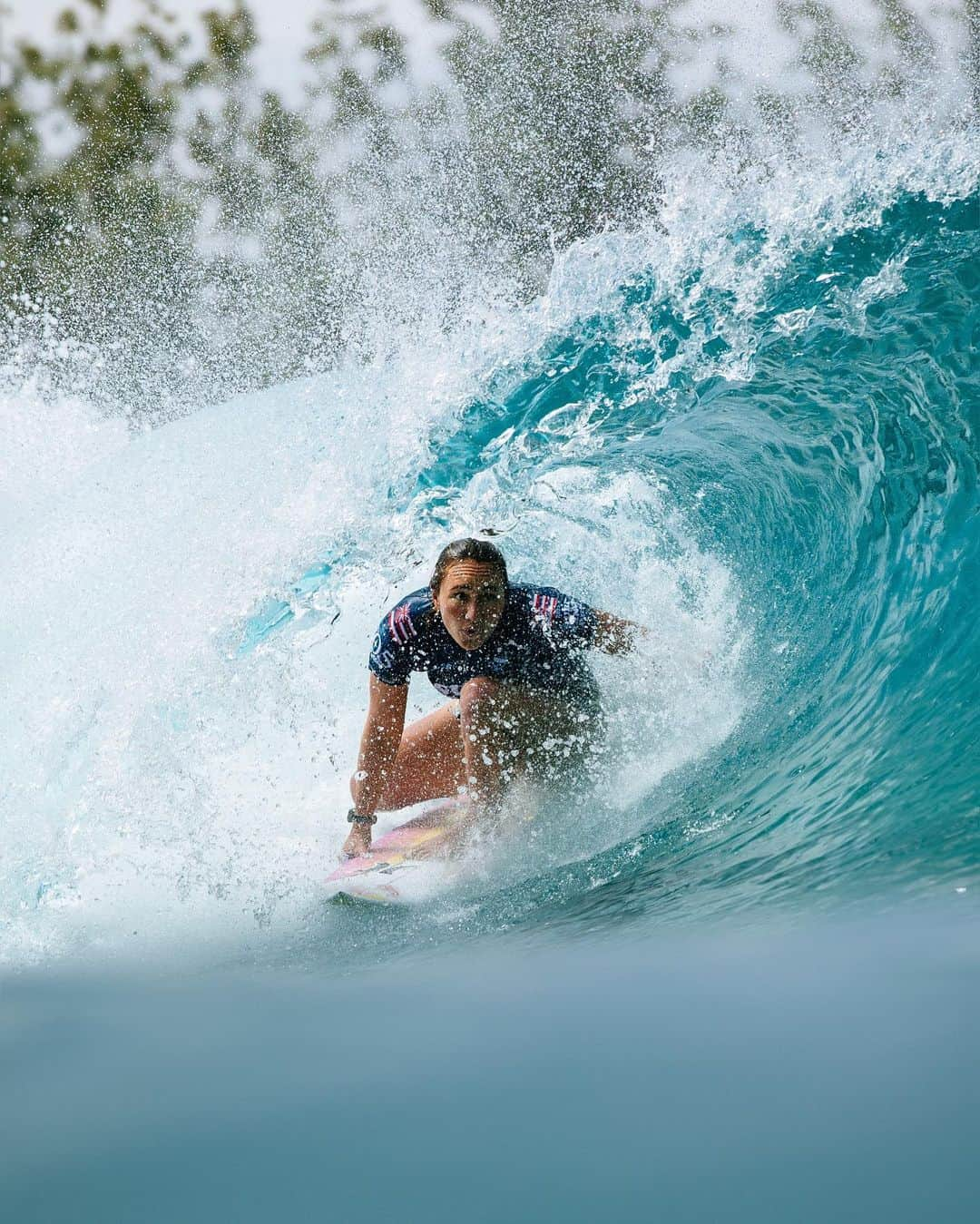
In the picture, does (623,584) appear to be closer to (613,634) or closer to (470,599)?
(613,634)

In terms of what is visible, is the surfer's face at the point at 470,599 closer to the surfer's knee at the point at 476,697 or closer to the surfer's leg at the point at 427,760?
the surfer's knee at the point at 476,697

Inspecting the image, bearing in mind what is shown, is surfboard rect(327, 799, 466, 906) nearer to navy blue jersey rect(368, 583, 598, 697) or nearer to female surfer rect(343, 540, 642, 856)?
female surfer rect(343, 540, 642, 856)

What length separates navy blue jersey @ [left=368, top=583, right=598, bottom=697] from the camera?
9.73 ft

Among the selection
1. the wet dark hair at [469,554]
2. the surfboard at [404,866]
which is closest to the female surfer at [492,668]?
the wet dark hair at [469,554]

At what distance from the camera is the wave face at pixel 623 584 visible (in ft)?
9.20

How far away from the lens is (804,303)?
152 inches

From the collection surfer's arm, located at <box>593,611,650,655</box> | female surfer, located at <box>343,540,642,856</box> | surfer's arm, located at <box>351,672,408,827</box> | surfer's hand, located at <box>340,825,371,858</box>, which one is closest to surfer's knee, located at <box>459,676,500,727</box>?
female surfer, located at <box>343,540,642,856</box>

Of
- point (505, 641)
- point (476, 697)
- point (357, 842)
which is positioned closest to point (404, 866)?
point (357, 842)

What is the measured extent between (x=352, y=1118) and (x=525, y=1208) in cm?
23

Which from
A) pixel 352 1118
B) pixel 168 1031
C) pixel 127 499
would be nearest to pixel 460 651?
pixel 168 1031

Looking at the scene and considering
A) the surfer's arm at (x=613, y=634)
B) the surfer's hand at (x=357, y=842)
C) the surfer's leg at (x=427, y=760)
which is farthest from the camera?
the surfer's leg at (x=427, y=760)

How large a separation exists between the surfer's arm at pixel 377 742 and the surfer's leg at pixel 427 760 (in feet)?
0.31

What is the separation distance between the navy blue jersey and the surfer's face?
0.37 ft

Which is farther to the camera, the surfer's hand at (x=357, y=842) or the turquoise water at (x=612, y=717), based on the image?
the surfer's hand at (x=357, y=842)
